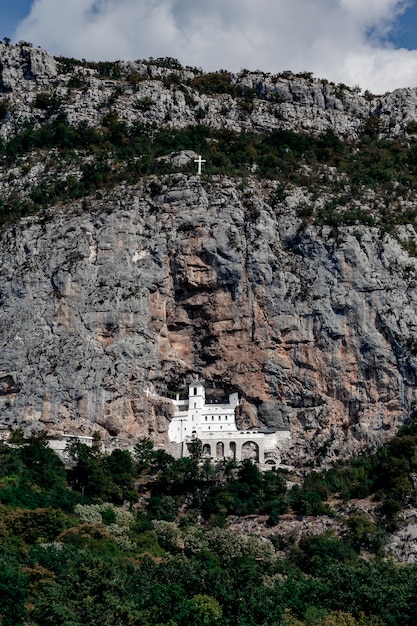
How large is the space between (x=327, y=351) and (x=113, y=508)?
22874 mm

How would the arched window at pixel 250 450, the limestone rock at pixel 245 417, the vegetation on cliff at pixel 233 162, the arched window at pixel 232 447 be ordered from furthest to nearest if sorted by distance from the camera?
the vegetation on cliff at pixel 233 162, the limestone rock at pixel 245 417, the arched window at pixel 232 447, the arched window at pixel 250 450

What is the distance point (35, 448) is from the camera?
74.7 m

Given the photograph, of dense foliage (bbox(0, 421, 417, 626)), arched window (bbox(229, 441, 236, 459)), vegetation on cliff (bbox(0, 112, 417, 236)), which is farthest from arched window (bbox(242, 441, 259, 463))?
vegetation on cliff (bbox(0, 112, 417, 236))

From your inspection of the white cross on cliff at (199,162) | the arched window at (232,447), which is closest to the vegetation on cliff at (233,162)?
the white cross on cliff at (199,162)

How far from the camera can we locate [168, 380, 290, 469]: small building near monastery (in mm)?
81625

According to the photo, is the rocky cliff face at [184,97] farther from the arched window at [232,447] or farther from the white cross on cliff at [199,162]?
the arched window at [232,447]

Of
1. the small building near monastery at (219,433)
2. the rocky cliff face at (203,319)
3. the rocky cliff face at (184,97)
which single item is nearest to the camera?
the rocky cliff face at (203,319)

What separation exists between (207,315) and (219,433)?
31.5 ft

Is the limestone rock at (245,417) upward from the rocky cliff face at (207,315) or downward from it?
downward

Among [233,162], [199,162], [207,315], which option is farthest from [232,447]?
[233,162]

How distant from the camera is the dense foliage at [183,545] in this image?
5000cm

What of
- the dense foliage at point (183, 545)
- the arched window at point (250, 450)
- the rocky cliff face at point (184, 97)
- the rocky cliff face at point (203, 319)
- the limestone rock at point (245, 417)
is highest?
the rocky cliff face at point (184, 97)

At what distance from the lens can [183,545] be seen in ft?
217

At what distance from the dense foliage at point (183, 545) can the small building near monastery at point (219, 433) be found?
2971mm
